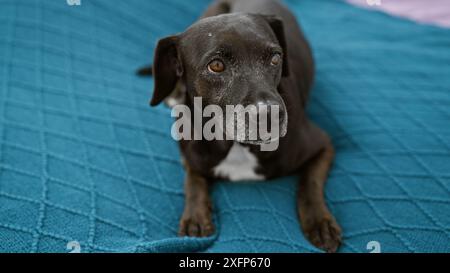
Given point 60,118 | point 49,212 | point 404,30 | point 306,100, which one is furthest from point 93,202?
point 404,30

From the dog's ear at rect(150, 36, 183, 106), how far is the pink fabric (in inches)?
85.8

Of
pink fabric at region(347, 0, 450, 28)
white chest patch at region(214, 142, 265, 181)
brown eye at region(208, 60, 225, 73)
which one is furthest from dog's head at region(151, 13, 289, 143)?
pink fabric at region(347, 0, 450, 28)

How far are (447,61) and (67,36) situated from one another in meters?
2.33

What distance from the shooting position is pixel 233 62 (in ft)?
5.00

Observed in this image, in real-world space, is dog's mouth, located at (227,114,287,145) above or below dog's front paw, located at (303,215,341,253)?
above

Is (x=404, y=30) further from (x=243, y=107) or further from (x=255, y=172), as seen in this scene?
(x=243, y=107)

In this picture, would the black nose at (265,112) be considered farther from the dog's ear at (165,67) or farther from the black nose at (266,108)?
the dog's ear at (165,67)

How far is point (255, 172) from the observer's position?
186 centimetres

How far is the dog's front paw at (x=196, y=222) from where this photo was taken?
1665 millimetres

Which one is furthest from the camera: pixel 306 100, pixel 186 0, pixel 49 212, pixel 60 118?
pixel 186 0

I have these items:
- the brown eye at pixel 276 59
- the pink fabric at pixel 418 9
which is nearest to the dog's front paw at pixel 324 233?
the brown eye at pixel 276 59

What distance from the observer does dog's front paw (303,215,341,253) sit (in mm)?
1574

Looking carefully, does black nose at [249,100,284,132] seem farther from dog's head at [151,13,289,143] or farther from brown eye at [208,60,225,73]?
brown eye at [208,60,225,73]

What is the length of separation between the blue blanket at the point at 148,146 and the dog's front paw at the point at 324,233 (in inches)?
1.4
